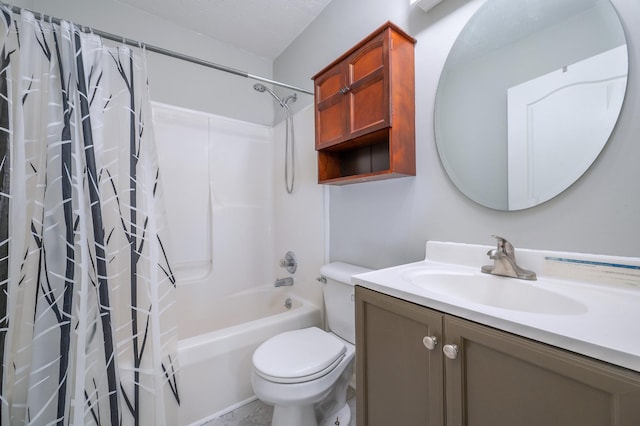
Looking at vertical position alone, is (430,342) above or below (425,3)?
below

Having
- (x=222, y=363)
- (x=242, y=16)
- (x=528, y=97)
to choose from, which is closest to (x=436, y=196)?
(x=528, y=97)

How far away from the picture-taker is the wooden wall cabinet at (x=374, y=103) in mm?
1080

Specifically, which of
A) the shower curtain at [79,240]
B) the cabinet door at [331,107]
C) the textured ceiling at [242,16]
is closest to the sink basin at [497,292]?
the cabinet door at [331,107]

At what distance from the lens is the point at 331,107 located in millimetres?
1337

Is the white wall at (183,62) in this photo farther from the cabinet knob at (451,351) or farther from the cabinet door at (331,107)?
the cabinet knob at (451,351)

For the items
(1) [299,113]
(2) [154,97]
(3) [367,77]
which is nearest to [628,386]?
(3) [367,77]

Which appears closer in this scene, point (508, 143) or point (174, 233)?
point (508, 143)

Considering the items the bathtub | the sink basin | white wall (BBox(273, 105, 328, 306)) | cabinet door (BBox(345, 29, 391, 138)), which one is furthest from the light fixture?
the bathtub

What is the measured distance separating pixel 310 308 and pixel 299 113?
1429 mm

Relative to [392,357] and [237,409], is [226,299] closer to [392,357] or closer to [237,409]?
[237,409]

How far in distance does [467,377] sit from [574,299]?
357 millimetres

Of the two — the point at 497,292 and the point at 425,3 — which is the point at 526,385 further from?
the point at 425,3

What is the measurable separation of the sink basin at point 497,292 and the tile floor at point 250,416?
899 millimetres

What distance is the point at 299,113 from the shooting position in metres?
1.91
